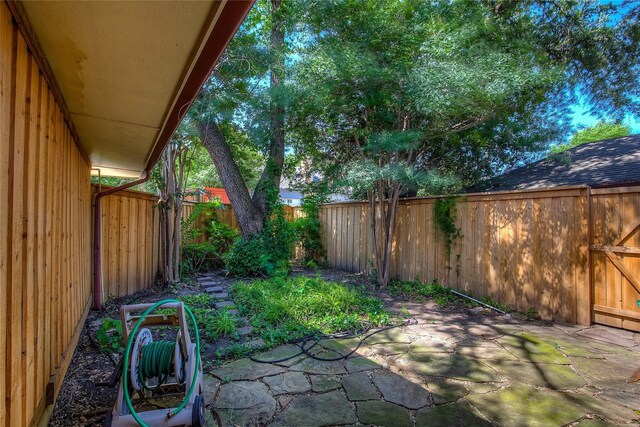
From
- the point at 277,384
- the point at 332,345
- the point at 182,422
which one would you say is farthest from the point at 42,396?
the point at 332,345

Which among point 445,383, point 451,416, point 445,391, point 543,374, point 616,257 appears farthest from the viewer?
point 616,257

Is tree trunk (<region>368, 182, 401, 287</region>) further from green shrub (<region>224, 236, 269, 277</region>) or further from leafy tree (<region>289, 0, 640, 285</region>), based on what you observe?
green shrub (<region>224, 236, 269, 277</region>)

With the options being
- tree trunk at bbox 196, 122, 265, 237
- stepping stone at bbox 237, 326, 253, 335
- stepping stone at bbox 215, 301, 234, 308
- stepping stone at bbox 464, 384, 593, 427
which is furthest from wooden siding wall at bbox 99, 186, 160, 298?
stepping stone at bbox 464, 384, 593, 427

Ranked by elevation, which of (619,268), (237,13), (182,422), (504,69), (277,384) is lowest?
(277,384)

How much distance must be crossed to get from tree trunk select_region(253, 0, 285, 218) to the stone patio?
4.51 meters

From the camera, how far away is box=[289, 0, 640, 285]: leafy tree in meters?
4.56

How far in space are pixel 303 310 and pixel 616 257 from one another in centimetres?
359

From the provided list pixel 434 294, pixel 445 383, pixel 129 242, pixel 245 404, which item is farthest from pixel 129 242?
pixel 434 294

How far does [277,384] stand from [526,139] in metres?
5.97

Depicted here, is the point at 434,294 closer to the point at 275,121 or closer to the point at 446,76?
the point at 446,76

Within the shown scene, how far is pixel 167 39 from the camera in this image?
144cm

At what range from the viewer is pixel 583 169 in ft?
17.7

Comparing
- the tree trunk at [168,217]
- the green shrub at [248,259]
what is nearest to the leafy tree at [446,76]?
the green shrub at [248,259]

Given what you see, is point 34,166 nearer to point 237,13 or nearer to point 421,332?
point 237,13
